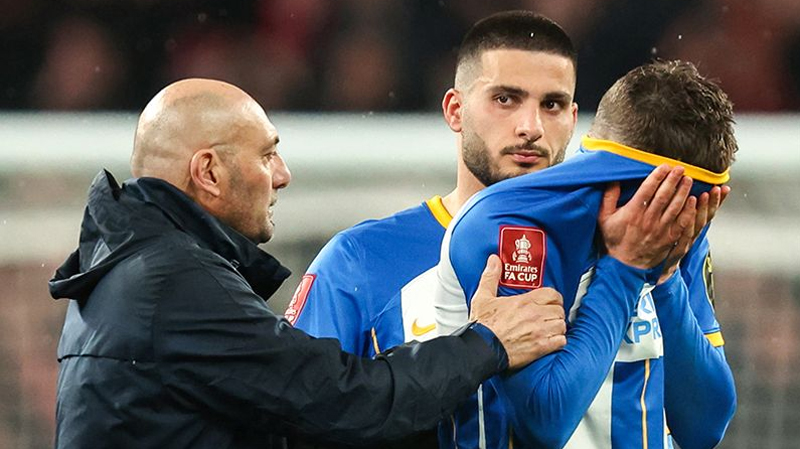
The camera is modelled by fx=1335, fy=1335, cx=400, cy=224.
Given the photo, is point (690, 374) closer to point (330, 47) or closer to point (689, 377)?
point (689, 377)

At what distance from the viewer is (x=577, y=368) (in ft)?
7.39

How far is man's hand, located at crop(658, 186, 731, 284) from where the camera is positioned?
91.0 inches

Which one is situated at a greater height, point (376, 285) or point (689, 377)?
point (376, 285)

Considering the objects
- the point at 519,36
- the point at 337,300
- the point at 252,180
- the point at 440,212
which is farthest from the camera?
the point at 519,36

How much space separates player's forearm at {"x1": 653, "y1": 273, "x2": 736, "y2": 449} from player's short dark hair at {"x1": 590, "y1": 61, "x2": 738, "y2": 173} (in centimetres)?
32

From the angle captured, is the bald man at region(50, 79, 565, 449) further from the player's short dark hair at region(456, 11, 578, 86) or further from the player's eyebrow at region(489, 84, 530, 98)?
the player's short dark hair at region(456, 11, 578, 86)

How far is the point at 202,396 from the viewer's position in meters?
2.41

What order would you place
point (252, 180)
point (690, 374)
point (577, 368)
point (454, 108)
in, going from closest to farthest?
point (577, 368)
point (690, 374)
point (252, 180)
point (454, 108)

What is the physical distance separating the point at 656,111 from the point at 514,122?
836 millimetres

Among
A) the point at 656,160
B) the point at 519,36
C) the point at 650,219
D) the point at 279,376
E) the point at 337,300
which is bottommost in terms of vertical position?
the point at 279,376

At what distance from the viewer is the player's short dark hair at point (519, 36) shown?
10.5 feet

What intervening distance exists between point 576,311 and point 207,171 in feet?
2.65

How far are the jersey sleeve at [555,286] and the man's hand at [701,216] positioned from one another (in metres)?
0.08

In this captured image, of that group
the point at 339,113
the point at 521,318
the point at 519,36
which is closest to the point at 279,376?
the point at 521,318
